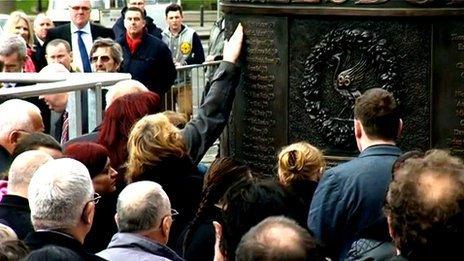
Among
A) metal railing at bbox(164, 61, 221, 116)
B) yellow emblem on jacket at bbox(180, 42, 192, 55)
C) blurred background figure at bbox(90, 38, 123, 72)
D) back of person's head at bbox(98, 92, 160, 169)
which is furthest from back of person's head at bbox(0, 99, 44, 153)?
yellow emblem on jacket at bbox(180, 42, 192, 55)

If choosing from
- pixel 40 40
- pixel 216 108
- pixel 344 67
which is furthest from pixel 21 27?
pixel 216 108

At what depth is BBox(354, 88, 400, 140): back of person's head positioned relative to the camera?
262 inches

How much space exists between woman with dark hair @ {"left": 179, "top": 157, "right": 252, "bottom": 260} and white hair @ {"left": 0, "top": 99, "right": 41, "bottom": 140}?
1.80 metres

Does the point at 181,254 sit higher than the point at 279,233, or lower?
lower

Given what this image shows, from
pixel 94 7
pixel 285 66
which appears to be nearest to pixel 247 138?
pixel 285 66

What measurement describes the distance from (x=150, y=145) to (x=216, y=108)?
1.93 meters

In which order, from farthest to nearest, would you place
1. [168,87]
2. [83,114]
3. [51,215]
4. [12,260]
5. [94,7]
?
[94,7] → [168,87] → [83,114] → [51,215] → [12,260]

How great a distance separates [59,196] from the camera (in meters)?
5.48

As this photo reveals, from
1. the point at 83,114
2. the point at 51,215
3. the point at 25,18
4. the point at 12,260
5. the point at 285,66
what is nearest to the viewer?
the point at 12,260

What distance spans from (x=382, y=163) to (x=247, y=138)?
3.71 metres

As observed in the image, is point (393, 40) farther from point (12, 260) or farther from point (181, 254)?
point (12, 260)

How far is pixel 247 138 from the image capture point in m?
10.1

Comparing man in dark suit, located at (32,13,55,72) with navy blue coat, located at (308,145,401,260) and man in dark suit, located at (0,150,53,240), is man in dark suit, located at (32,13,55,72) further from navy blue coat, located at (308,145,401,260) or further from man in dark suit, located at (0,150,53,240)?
navy blue coat, located at (308,145,401,260)

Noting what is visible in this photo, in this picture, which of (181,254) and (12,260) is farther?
(181,254)
